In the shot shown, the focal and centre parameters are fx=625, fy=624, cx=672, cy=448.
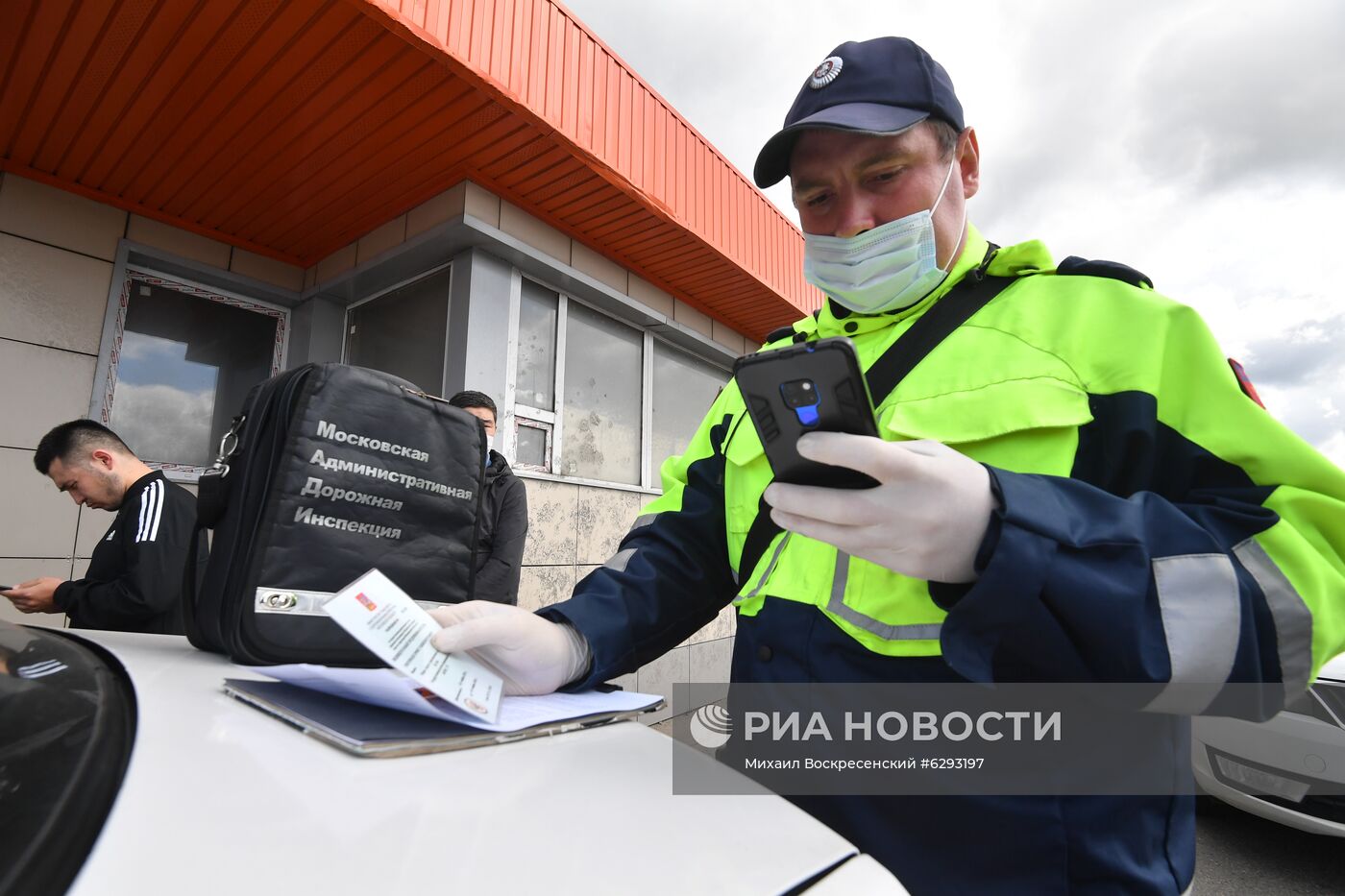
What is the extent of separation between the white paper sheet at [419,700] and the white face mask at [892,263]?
80 centimetres

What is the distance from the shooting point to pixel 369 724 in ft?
2.27

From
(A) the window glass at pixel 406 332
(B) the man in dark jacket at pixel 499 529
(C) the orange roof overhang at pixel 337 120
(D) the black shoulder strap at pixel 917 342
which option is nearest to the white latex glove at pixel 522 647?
(D) the black shoulder strap at pixel 917 342

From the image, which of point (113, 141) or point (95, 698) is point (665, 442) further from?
point (95, 698)

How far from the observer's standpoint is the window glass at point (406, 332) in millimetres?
4156

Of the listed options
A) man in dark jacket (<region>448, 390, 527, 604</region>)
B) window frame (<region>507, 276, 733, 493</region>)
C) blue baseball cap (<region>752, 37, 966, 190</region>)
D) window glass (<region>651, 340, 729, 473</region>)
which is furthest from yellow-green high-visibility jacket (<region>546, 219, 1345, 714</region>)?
window glass (<region>651, 340, 729, 473</region>)

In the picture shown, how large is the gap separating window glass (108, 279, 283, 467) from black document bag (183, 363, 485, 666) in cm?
338

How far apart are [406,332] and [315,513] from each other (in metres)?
3.51

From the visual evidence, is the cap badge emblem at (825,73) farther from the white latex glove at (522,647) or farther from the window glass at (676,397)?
the window glass at (676,397)

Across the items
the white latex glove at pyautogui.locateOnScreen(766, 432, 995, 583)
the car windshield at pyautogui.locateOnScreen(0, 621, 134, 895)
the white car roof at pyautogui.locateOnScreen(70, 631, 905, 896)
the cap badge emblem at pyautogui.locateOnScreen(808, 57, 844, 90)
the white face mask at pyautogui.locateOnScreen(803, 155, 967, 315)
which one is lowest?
the white car roof at pyautogui.locateOnScreen(70, 631, 905, 896)

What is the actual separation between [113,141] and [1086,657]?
14.8ft

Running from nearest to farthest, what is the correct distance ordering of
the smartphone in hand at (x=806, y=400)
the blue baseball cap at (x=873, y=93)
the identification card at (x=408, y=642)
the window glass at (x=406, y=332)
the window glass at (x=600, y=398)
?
the smartphone in hand at (x=806, y=400) < the identification card at (x=408, y=642) < the blue baseball cap at (x=873, y=93) < the window glass at (x=406, y=332) < the window glass at (x=600, y=398)

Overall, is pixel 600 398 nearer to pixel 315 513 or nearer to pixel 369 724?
pixel 315 513

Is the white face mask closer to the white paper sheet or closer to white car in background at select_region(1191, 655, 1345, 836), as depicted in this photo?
the white paper sheet

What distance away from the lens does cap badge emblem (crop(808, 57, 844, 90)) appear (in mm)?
1175
